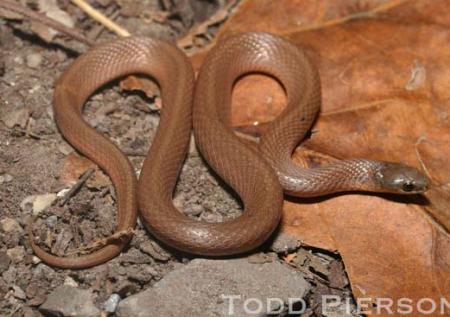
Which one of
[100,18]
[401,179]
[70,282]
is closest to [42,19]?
[100,18]

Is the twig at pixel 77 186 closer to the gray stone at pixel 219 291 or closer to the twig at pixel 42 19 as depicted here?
the gray stone at pixel 219 291

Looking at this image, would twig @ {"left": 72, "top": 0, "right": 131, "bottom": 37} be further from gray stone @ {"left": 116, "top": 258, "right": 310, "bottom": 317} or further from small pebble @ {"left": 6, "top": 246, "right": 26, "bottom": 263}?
gray stone @ {"left": 116, "top": 258, "right": 310, "bottom": 317}

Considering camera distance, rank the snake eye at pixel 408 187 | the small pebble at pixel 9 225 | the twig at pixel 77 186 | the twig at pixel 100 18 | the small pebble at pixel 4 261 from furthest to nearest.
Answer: the twig at pixel 100 18 → the twig at pixel 77 186 → the snake eye at pixel 408 187 → the small pebble at pixel 9 225 → the small pebble at pixel 4 261

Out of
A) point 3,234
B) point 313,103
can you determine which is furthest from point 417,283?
point 3,234

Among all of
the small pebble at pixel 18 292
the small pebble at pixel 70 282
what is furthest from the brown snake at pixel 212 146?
the small pebble at pixel 18 292

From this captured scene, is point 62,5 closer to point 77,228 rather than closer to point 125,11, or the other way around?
point 125,11

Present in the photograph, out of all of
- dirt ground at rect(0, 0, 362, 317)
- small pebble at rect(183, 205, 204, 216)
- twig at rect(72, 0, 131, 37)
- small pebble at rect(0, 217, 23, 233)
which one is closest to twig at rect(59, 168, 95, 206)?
dirt ground at rect(0, 0, 362, 317)

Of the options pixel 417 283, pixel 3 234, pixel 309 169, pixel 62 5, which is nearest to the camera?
pixel 417 283
